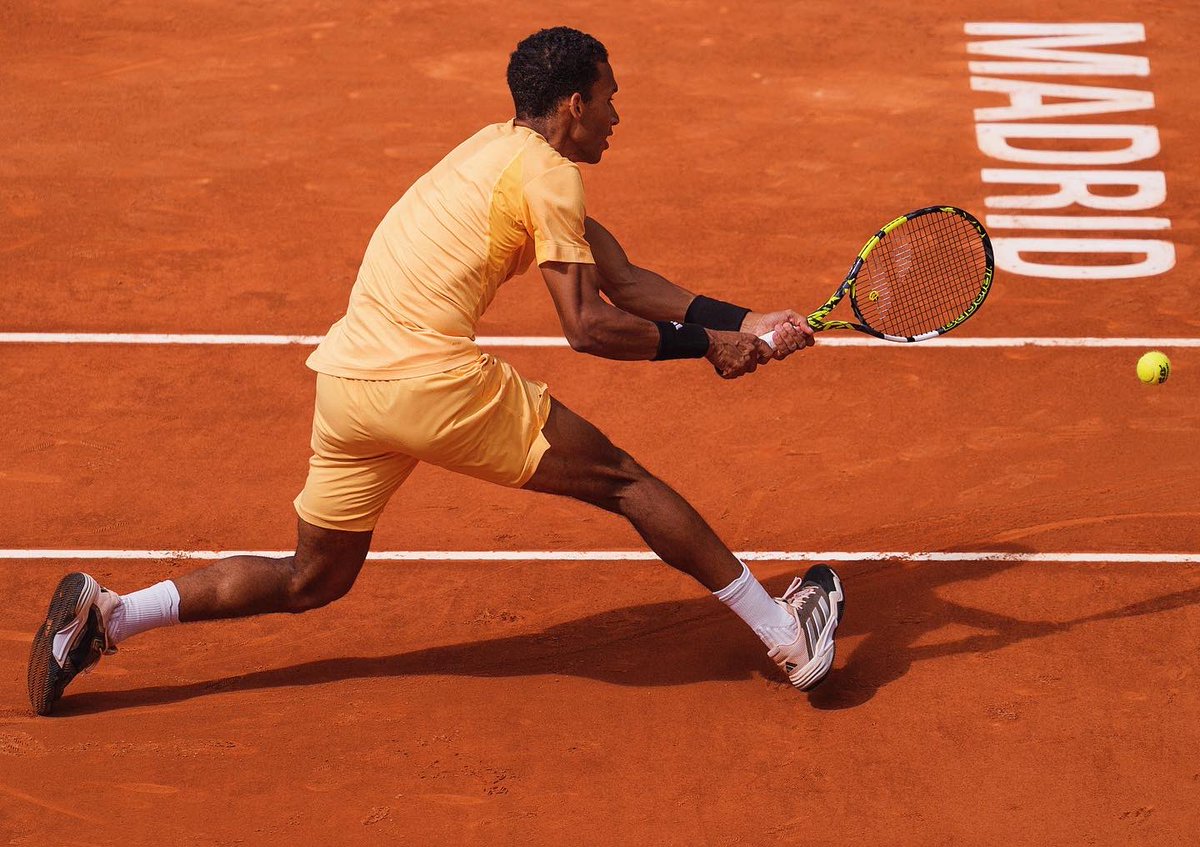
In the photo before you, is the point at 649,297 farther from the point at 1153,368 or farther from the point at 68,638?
the point at 68,638

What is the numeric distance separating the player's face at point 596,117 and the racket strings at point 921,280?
4.70 feet

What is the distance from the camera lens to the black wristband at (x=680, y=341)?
557cm

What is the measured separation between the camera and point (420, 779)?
557 centimetres

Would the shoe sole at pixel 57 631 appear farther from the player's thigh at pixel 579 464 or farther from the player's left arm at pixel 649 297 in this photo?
the player's left arm at pixel 649 297

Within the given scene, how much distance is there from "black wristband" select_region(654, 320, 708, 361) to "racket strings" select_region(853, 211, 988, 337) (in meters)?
1.04

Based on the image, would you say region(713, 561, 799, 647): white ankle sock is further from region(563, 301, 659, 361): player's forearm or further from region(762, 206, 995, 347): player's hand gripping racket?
region(762, 206, 995, 347): player's hand gripping racket

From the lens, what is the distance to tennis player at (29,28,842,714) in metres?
5.35

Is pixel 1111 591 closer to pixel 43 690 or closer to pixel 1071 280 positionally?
pixel 1071 280

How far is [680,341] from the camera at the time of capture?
558 cm

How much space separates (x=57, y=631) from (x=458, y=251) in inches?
80.9

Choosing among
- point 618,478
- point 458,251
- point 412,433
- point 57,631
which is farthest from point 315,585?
point 458,251

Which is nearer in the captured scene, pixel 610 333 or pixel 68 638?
pixel 610 333

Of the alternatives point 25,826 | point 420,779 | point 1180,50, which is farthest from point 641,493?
point 1180,50

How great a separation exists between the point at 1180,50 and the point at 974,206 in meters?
3.00
